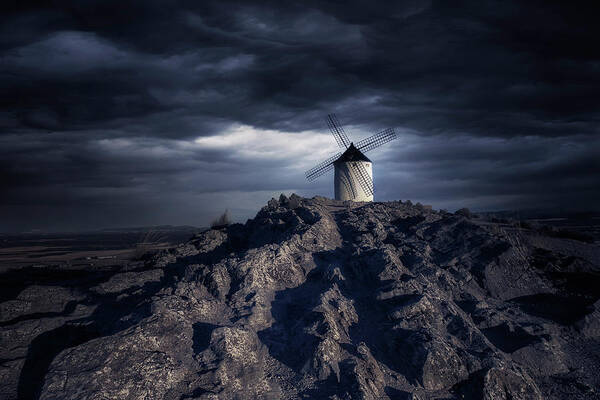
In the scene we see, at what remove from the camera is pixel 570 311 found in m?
13.8

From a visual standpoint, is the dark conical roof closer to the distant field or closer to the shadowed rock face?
the shadowed rock face

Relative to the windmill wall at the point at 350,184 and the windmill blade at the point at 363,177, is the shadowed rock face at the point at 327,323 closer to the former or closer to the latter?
the windmill wall at the point at 350,184

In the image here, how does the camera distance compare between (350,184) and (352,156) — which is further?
(352,156)

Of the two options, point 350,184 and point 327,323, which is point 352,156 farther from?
point 327,323

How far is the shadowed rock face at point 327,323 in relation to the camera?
947 cm

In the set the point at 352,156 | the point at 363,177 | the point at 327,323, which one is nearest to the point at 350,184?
the point at 363,177

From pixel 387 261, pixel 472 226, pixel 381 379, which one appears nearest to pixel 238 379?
pixel 381 379

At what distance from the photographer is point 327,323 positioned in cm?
1098

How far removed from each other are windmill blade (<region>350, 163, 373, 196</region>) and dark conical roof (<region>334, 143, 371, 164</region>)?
602mm

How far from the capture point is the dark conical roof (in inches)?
1068

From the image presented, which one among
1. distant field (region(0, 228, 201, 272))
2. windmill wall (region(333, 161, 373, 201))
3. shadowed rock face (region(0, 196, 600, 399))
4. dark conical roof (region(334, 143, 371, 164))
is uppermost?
dark conical roof (region(334, 143, 371, 164))

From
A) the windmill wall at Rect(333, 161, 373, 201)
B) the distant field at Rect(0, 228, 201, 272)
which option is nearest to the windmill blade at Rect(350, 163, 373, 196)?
the windmill wall at Rect(333, 161, 373, 201)

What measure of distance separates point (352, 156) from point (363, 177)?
177 cm

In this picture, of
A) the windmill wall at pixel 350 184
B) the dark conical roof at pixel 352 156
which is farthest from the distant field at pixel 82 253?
the dark conical roof at pixel 352 156
